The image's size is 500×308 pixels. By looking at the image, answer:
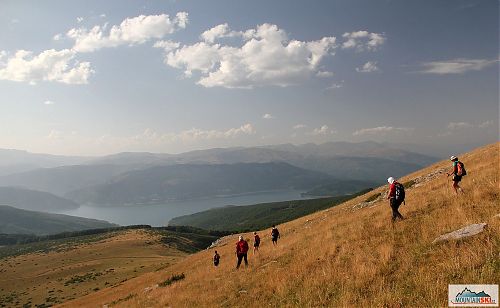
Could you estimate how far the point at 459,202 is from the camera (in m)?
16.1

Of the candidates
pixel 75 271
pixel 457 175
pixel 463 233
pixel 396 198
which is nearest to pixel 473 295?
pixel 463 233

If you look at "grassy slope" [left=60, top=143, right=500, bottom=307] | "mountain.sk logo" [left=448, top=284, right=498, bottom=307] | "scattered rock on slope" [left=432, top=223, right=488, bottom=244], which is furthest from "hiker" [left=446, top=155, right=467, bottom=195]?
"mountain.sk logo" [left=448, top=284, right=498, bottom=307]

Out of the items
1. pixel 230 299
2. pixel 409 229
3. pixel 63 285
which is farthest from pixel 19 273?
pixel 409 229

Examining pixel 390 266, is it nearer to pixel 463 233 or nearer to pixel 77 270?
pixel 463 233

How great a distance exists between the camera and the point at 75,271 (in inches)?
3231

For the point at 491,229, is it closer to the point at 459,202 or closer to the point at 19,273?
the point at 459,202

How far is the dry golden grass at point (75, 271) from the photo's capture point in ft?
209

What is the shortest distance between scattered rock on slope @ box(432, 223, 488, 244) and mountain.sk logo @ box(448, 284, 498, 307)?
11.2 ft

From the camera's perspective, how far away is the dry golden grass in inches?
2510

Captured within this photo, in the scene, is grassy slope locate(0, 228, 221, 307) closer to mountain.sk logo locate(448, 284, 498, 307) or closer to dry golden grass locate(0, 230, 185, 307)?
dry golden grass locate(0, 230, 185, 307)

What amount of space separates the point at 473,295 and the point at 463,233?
13.5 feet

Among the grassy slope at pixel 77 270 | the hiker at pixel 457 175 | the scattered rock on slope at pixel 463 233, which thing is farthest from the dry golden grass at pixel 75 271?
the scattered rock on slope at pixel 463 233

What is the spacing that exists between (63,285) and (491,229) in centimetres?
7739

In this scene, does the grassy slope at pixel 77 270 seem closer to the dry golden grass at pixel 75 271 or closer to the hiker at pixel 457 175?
the dry golden grass at pixel 75 271
